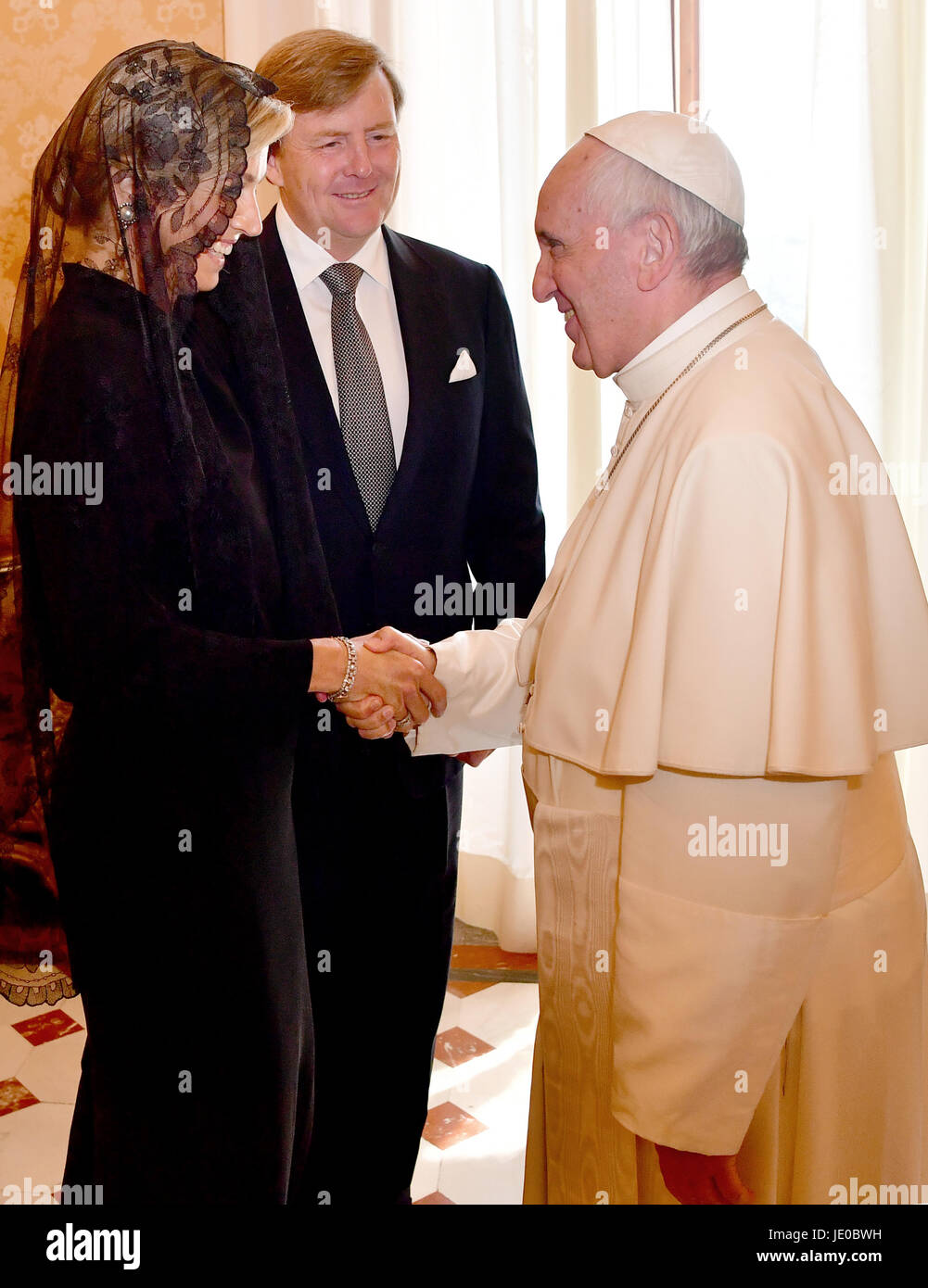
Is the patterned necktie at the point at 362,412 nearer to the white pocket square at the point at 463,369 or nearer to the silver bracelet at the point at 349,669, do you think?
the white pocket square at the point at 463,369

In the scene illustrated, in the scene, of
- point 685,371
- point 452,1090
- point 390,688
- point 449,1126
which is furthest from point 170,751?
point 452,1090

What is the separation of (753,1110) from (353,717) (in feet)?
3.15

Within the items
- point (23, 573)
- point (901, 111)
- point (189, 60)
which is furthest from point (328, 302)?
point (901, 111)

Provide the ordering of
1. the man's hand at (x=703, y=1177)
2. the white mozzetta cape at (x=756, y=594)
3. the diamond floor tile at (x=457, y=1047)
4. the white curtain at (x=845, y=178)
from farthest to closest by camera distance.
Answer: the white curtain at (x=845, y=178) → the diamond floor tile at (x=457, y=1047) → the man's hand at (x=703, y=1177) → the white mozzetta cape at (x=756, y=594)

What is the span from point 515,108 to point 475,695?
7.48 ft

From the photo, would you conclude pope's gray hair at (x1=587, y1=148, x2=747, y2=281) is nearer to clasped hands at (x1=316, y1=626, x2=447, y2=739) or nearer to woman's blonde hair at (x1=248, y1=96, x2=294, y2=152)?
woman's blonde hair at (x1=248, y1=96, x2=294, y2=152)

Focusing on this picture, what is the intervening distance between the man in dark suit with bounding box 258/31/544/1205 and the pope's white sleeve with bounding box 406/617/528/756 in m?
0.08

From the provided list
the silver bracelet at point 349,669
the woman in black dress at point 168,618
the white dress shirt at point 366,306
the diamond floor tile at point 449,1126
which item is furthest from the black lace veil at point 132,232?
the diamond floor tile at point 449,1126

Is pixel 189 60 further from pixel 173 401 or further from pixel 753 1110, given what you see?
pixel 753 1110

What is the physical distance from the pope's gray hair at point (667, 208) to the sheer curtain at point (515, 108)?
2.05 metres

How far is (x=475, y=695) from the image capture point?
2.24 metres

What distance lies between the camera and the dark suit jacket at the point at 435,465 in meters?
2.26

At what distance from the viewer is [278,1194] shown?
6.18 feet

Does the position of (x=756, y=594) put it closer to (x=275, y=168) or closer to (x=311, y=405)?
(x=311, y=405)
